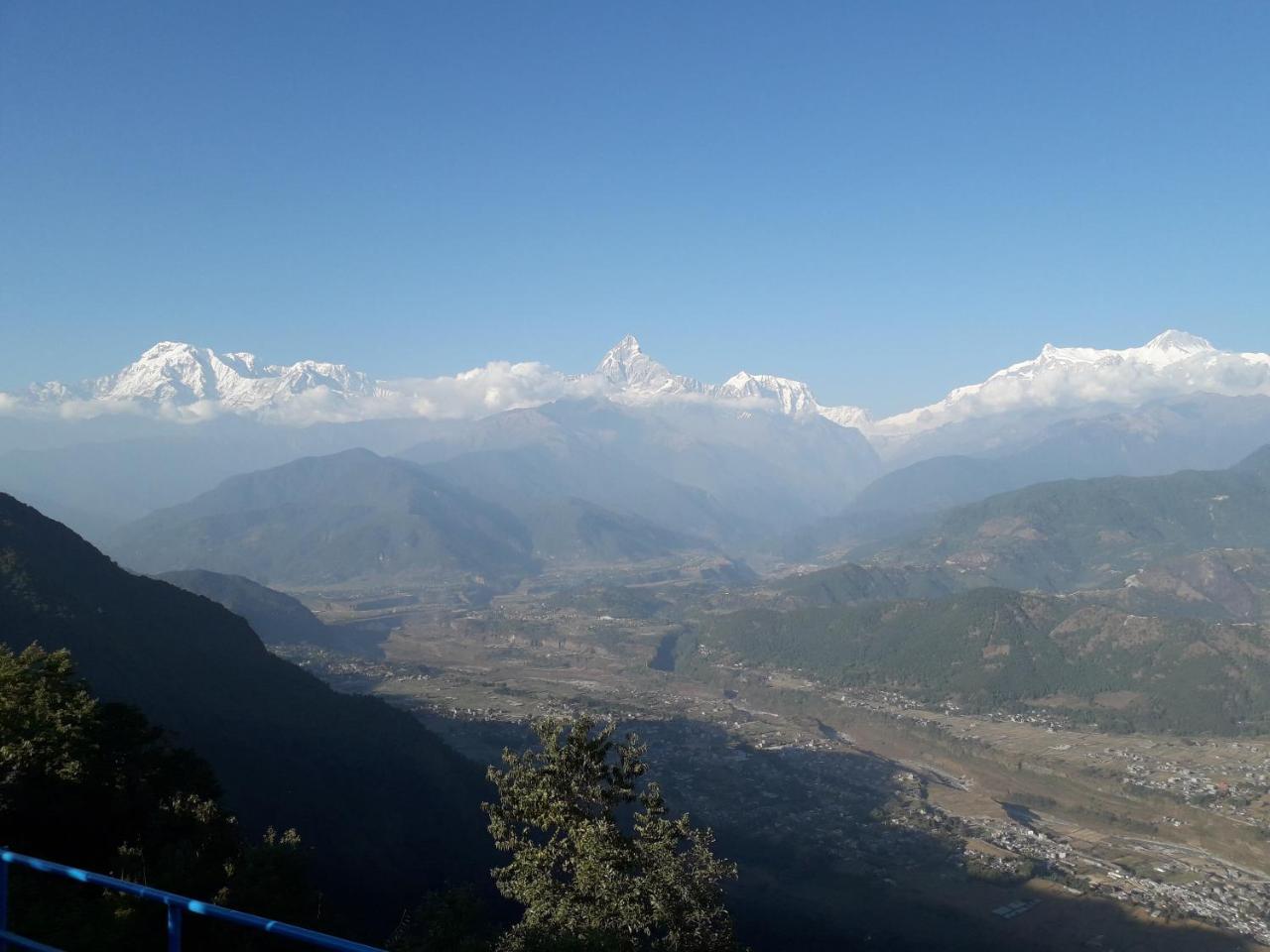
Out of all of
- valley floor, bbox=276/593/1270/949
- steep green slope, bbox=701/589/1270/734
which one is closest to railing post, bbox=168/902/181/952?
valley floor, bbox=276/593/1270/949

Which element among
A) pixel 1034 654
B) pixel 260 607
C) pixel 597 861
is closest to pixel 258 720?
pixel 597 861

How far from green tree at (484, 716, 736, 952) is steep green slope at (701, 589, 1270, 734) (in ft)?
426

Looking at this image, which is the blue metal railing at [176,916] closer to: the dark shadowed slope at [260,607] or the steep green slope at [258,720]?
the steep green slope at [258,720]

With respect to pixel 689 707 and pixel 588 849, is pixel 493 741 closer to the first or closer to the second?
pixel 689 707

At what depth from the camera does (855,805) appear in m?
87.6

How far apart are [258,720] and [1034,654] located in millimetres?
137239

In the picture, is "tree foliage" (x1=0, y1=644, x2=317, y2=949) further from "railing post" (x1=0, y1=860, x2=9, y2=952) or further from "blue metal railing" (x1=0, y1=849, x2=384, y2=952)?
"blue metal railing" (x1=0, y1=849, x2=384, y2=952)

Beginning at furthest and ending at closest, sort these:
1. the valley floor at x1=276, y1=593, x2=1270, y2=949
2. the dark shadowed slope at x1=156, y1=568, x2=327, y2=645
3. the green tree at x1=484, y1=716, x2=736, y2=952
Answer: the dark shadowed slope at x1=156, y1=568, x2=327, y2=645
the valley floor at x1=276, y1=593, x2=1270, y2=949
the green tree at x1=484, y1=716, x2=736, y2=952

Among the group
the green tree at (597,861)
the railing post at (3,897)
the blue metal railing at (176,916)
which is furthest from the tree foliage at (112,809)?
the blue metal railing at (176,916)

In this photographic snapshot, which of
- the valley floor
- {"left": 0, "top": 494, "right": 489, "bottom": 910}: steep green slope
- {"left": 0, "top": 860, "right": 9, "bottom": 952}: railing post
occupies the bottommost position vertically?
the valley floor

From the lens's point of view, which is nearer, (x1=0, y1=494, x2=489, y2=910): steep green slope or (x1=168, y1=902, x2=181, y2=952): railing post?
(x1=168, y1=902, x2=181, y2=952): railing post

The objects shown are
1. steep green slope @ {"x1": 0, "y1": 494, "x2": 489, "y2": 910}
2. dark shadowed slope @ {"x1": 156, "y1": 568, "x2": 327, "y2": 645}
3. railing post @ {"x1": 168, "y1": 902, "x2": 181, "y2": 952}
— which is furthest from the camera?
dark shadowed slope @ {"x1": 156, "y1": 568, "x2": 327, "y2": 645}

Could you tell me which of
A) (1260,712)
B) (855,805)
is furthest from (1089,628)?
(855,805)

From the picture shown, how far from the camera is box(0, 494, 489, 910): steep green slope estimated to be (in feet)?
173
